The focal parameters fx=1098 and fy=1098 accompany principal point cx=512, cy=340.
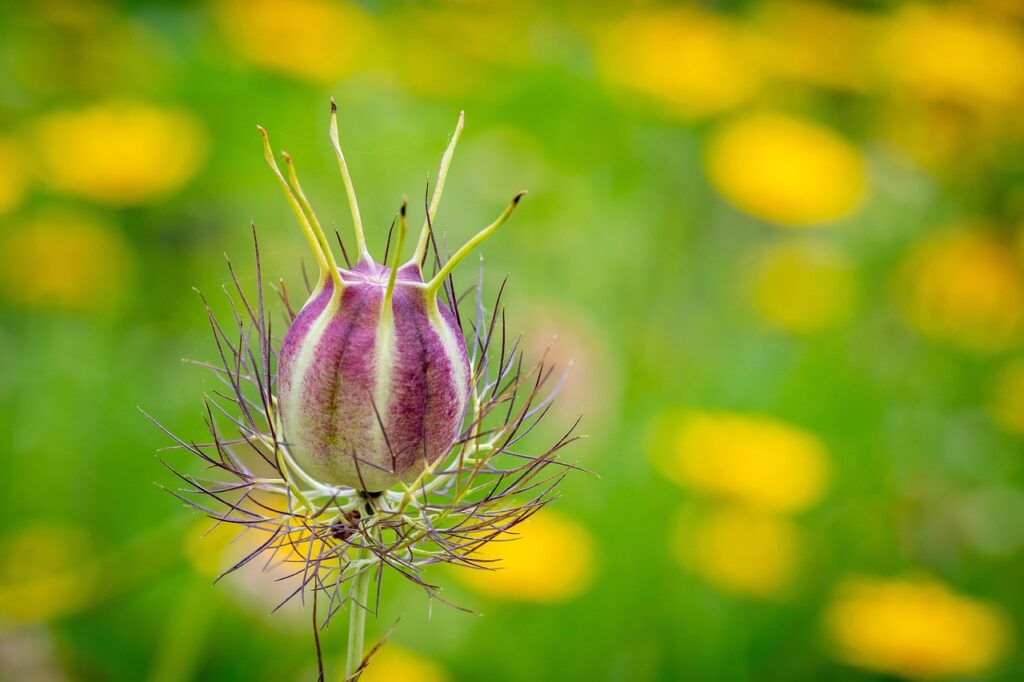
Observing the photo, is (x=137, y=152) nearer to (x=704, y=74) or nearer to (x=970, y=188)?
(x=704, y=74)

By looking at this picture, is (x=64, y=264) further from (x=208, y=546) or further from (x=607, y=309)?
(x=208, y=546)

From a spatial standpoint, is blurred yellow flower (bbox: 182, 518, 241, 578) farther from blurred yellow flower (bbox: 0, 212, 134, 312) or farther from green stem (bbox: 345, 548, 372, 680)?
blurred yellow flower (bbox: 0, 212, 134, 312)

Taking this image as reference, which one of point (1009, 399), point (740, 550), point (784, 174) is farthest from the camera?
point (784, 174)

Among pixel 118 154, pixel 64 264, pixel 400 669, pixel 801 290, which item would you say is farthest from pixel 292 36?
pixel 400 669

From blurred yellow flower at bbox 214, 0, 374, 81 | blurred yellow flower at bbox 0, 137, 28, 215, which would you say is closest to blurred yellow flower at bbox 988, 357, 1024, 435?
blurred yellow flower at bbox 214, 0, 374, 81

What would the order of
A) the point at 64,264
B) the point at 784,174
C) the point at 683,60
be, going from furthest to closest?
the point at 683,60, the point at 784,174, the point at 64,264

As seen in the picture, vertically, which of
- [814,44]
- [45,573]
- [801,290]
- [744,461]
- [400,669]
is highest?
[814,44]

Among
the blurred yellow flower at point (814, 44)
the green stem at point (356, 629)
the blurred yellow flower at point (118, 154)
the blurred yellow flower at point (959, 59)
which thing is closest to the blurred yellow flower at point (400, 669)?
the green stem at point (356, 629)

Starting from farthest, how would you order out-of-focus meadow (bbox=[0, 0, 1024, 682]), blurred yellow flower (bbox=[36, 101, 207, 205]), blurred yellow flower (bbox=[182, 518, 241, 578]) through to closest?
blurred yellow flower (bbox=[36, 101, 207, 205]) → out-of-focus meadow (bbox=[0, 0, 1024, 682]) → blurred yellow flower (bbox=[182, 518, 241, 578])
